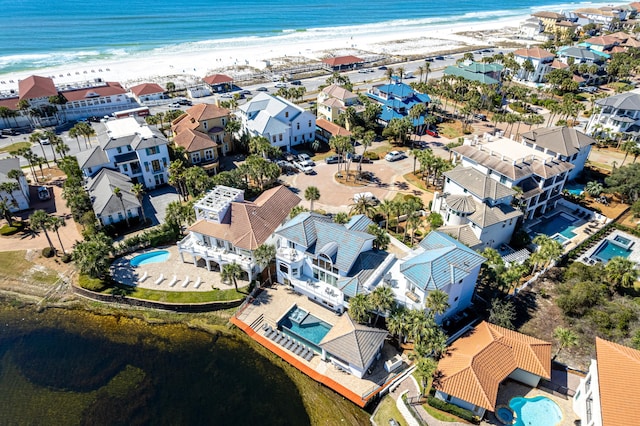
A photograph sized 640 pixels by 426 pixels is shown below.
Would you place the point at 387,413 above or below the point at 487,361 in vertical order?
below

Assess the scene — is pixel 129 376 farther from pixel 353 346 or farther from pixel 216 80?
pixel 216 80

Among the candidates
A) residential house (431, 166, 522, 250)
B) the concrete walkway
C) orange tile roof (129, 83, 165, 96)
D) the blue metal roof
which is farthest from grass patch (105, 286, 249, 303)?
orange tile roof (129, 83, 165, 96)

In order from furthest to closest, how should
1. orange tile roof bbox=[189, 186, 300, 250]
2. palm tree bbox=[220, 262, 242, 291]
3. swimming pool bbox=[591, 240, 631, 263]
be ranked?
swimming pool bbox=[591, 240, 631, 263]
orange tile roof bbox=[189, 186, 300, 250]
palm tree bbox=[220, 262, 242, 291]

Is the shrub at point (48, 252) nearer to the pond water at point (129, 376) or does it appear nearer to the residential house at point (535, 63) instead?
the pond water at point (129, 376)

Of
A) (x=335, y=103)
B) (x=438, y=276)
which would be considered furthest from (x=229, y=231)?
(x=335, y=103)

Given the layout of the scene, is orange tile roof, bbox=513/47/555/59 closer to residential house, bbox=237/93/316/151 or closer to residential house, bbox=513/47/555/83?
residential house, bbox=513/47/555/83

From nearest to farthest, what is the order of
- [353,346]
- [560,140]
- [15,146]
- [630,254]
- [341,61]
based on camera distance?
[353,346] < [630,254] < [560,140] < [15,146] < [341,61]

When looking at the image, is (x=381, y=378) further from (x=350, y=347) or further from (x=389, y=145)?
(x=389, y=145)
